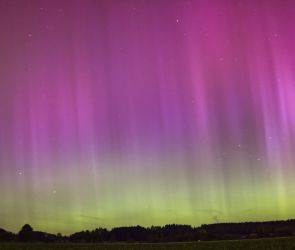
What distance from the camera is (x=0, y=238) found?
167125 mm

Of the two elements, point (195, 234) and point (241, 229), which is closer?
point (195, 234)

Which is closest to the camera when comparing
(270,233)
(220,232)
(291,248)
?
(291,248)

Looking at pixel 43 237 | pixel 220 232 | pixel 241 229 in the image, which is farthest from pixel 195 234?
pixel 43 237

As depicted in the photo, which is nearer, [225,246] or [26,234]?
[225,246]

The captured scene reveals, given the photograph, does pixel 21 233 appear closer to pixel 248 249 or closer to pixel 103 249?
pixel 103 249

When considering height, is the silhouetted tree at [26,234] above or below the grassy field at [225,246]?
above

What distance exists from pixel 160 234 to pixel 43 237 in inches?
1678

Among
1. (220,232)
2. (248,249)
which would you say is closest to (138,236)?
(220,232)

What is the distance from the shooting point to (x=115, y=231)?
585 ft

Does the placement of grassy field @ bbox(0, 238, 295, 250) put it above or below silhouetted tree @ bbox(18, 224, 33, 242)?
below

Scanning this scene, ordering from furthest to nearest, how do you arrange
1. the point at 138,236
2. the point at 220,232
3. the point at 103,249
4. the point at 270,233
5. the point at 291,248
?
the point at 138,236 → the point at 220,232 → the point at 270,233 → the point at 103,249 → the point at 291,248

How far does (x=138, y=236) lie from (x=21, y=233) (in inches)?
1737

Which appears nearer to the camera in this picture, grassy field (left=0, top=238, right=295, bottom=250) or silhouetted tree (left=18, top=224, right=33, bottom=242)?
grassy field (left=0, top=238, right=295, bottom=250)

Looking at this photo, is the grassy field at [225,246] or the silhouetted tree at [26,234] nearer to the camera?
the grassy field at [225,246]
